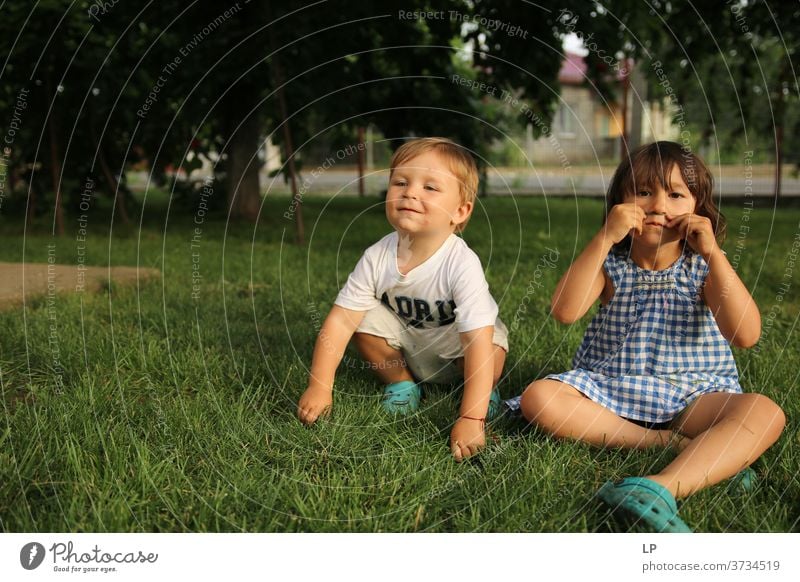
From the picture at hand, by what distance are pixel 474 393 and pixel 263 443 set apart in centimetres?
61

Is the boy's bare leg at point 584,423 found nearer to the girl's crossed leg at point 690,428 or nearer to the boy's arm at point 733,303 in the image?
the girl's crossed leg at point 690,428

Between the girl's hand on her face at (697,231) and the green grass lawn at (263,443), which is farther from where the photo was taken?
the girl's hand on her face at (697,231)

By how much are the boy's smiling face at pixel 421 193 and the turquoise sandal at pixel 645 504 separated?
93 cm

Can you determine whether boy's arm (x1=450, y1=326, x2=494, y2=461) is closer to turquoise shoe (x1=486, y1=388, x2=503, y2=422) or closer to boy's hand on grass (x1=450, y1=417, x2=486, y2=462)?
boy's hand on grass (x1=450, y1=417, x2=486, y2=462)

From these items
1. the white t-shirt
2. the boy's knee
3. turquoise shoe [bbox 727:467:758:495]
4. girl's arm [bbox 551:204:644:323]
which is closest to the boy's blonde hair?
the white t-shirt

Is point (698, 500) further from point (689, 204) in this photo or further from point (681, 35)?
point (681, 35)

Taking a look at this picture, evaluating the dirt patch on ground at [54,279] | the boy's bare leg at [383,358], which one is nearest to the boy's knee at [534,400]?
the boy's bare leg at [383,358]

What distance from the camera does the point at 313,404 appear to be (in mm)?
2352

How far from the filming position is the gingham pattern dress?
228 cm

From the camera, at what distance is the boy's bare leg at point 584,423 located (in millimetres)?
2193
